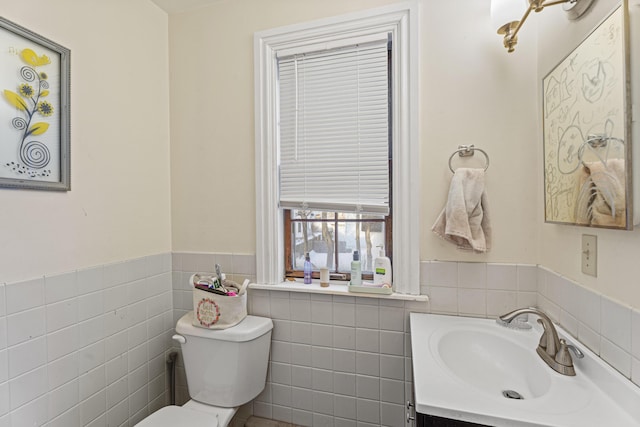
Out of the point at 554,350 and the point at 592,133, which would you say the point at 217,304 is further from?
the point at 592,133

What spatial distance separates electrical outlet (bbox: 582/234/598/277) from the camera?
0.86 metres

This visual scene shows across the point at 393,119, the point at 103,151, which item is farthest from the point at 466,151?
the point at 103,151

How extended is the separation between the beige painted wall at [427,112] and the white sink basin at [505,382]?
0.33 m

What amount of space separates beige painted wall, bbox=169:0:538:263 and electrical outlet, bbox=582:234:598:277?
319 mm

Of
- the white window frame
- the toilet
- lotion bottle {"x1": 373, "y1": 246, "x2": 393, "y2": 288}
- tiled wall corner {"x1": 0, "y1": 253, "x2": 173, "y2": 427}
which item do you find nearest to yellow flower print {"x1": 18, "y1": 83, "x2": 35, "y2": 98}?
tiled wall corner {"x1": 0, "y1": 253, "x2": 173, "y2": 427}

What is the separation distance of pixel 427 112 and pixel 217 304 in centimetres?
132

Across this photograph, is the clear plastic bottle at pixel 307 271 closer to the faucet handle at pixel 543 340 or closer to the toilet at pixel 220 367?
the toilet at pixel 220 367

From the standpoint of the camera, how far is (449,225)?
121 cm

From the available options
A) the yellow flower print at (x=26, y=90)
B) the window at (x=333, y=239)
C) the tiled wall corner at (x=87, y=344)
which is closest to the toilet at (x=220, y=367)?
the tiled wall corner at (x=87, y=344)

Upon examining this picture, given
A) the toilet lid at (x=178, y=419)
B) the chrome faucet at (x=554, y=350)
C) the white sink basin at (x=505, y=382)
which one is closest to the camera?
the white sink basin at (x=505, y=382)

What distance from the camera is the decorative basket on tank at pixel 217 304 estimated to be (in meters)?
1.35

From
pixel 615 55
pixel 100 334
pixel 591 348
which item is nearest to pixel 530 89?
pixel 615 55

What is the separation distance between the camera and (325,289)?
144 cm

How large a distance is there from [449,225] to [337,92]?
830 mm
